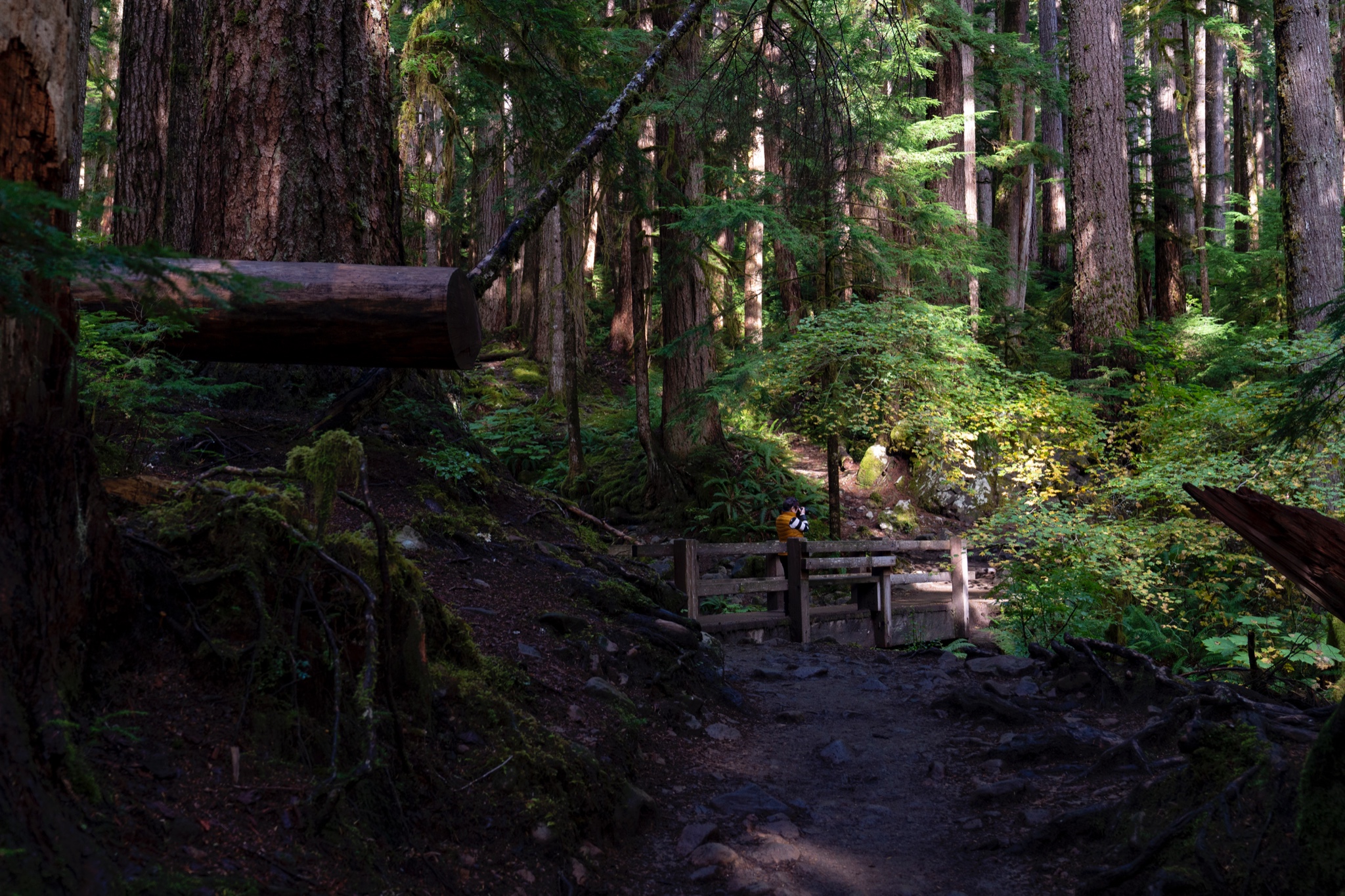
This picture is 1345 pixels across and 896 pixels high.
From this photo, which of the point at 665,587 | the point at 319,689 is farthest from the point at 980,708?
the point at 319,689

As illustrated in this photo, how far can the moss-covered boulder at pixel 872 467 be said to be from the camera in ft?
62.1

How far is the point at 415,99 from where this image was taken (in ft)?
32.7

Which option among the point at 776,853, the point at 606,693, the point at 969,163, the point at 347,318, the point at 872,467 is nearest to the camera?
the point at 347,318

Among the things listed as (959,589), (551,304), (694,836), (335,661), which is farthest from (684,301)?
(335,661)

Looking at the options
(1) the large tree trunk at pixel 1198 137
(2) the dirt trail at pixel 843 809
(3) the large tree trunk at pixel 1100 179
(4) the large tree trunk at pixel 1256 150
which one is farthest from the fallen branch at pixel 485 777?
(4) the large tree trunk at pixel 1256 150

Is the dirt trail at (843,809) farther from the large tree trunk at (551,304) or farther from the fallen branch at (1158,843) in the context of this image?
the large tree trunk at (551,304)

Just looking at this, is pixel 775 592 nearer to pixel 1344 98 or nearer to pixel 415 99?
pixel 415 99

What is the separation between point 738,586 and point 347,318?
311 inches

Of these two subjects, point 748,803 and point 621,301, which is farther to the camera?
point 621,301

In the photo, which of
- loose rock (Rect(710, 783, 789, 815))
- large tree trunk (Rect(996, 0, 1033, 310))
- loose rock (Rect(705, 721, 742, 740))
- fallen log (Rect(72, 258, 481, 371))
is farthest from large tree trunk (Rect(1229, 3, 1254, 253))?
fallen log (Rect(72, 258, 481, 371))

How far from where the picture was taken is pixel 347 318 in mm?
4086

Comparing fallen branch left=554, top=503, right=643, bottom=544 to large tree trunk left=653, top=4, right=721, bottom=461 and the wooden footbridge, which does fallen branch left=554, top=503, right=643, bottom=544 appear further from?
large tree trunk left=653, top=4, right=721, bottom=461

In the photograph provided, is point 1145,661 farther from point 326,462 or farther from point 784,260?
point 784,260

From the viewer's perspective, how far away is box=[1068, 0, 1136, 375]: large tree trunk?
13.9 m
